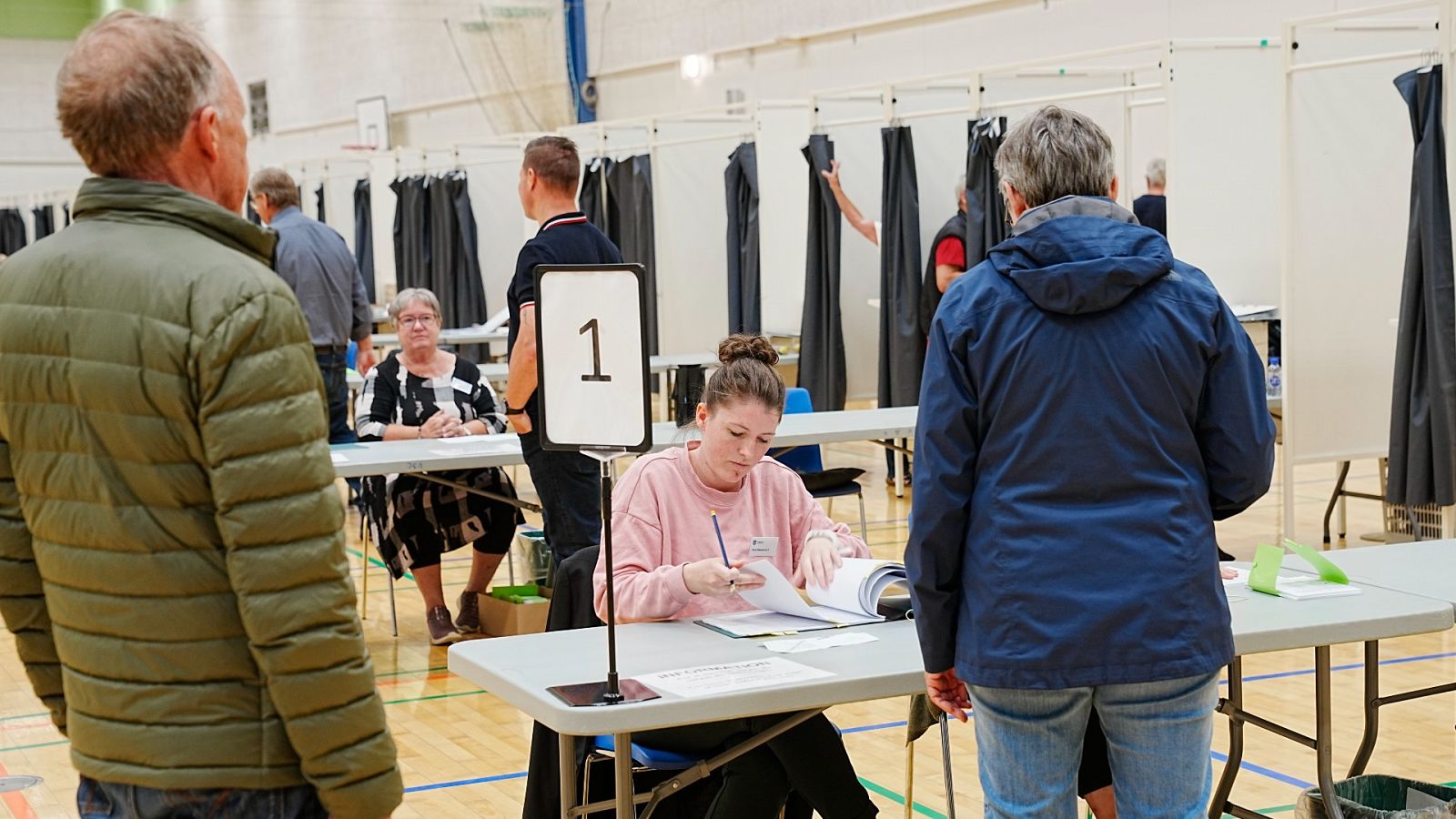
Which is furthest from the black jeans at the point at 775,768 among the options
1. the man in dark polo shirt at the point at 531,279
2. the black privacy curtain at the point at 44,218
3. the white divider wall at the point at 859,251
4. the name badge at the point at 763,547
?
the black privacy curtain at the point at 44,218

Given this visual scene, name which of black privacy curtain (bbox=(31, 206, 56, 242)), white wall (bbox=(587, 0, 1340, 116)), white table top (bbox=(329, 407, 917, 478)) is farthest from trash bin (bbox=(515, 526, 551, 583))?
black privacy curtain (bbox=(31, 206, 56, 242))

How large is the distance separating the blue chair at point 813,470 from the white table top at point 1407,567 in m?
2.69

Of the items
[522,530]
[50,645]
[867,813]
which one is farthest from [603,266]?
[522,530]

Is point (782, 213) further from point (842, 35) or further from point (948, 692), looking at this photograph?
point (948, 692)

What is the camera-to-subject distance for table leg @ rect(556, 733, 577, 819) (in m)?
2.30

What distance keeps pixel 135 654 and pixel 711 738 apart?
1343 millimetres

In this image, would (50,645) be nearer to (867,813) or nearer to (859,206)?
(867,813)

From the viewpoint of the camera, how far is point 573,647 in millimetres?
2451

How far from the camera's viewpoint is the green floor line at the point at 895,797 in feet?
11.0

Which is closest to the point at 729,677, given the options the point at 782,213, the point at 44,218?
the point at 782,213

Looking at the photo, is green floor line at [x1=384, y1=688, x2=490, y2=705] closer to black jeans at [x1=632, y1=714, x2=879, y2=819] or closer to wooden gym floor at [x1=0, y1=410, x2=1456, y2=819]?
wooden gym floor at [x1=0, y1=410, x2=1456, y2=819]

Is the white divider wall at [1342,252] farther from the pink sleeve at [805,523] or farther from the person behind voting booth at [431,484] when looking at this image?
the pink sleeve at [805,523]

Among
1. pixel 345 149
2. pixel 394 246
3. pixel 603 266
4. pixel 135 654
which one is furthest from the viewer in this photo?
pixel 345 149

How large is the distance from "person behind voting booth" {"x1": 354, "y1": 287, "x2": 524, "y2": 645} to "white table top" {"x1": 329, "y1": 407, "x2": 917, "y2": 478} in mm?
165
